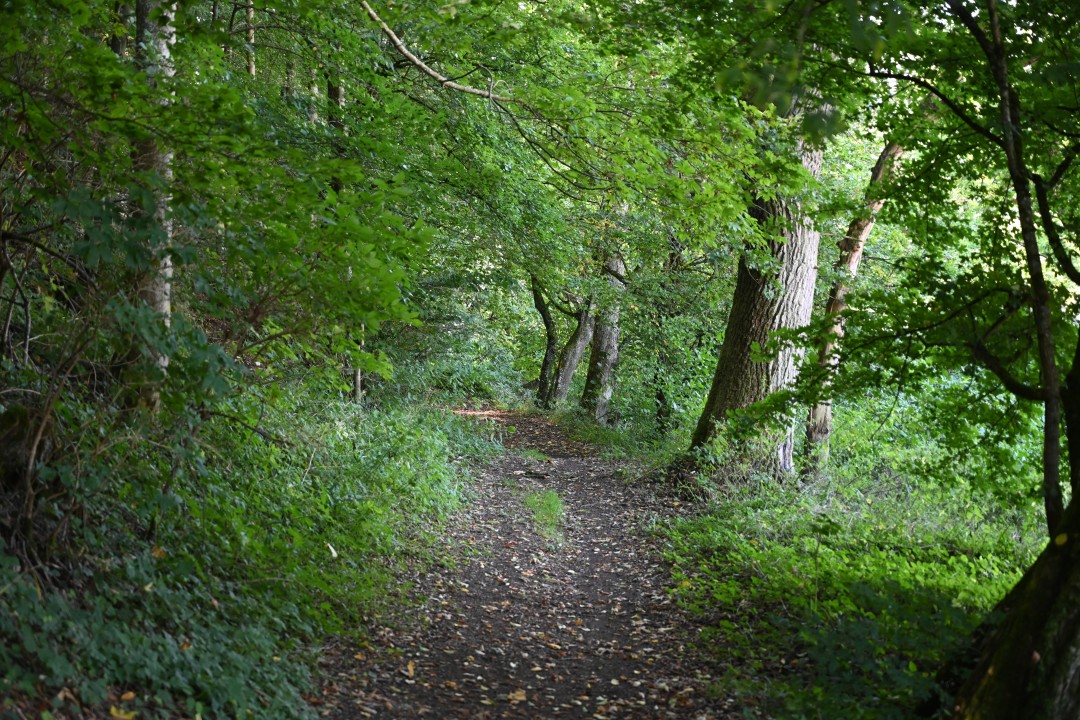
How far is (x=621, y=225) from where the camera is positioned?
54.5 feet

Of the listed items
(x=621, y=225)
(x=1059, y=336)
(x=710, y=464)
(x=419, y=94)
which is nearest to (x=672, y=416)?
(x=621, y=225)

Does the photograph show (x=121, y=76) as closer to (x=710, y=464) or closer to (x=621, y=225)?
(x=710, y=464)

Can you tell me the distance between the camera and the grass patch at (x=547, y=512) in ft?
32.6

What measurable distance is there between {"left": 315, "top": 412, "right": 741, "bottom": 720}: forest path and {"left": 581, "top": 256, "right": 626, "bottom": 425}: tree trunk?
949 cm

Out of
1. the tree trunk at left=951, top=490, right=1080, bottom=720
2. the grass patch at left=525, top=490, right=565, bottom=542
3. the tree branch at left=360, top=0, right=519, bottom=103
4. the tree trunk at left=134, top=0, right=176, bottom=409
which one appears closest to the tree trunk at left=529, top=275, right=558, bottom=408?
the grass patch at left=525, top=490, right=565, bottom=542

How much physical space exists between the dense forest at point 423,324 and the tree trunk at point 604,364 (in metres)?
9.09

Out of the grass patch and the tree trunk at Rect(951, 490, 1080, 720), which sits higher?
the tree trunk at Rect(951, 490, 1080, 720)

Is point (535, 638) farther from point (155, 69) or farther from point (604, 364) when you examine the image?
point (604, 364)

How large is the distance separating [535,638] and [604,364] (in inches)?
560

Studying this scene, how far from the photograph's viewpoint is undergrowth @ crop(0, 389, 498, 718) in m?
3.58

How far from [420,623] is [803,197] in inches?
212

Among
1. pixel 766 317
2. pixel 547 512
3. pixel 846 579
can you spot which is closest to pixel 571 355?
pixel 766 317

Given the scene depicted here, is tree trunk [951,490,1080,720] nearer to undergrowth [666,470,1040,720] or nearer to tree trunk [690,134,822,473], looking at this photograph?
undergrowth [666,470,1040,720]

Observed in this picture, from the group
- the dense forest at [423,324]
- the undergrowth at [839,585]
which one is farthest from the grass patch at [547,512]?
the undergrowth at [839,585]
